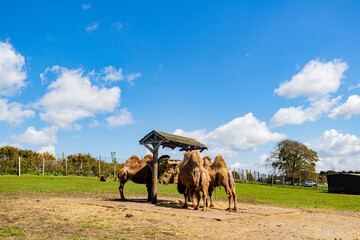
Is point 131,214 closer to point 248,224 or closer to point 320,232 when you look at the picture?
point 248,224

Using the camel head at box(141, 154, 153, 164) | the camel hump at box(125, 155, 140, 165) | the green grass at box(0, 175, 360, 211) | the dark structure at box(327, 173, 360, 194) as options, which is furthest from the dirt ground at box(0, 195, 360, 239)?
the dark structure at box(327, 173, 360, 194)

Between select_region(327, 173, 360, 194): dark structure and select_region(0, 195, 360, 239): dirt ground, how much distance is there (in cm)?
3042

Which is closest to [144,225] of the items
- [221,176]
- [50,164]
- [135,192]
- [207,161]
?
[221,176]

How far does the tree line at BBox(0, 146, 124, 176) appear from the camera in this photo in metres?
37.9

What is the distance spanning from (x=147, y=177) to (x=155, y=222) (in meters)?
6.90

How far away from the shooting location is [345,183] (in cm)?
3938

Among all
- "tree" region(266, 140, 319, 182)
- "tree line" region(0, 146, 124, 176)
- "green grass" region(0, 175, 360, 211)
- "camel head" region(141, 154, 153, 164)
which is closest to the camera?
"camel head" region(141, 154, 153, 164)

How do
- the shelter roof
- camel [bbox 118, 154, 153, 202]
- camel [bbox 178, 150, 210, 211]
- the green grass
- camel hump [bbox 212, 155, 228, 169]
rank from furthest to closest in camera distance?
the green grass → camel [bbox 118, 154, 153, 202] → the shelter roof → camel hump [bbox 212, 155, 228, 169] → camel [bbox 178, 150, 210, 211]

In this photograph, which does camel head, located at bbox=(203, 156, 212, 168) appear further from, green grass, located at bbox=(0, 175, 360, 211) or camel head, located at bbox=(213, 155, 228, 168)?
green grass, located at bbox=(0, 175, 360, 211)

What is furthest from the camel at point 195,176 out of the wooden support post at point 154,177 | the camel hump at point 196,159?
the wooden support post at point 154,177

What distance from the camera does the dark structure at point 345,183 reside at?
126 ft

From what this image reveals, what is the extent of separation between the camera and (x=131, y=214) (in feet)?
37.0

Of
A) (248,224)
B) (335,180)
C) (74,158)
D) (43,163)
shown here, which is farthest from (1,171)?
(335,180)

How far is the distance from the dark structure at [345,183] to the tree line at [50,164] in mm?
31761
